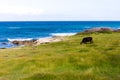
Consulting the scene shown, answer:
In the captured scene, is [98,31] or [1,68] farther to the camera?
[98,31]

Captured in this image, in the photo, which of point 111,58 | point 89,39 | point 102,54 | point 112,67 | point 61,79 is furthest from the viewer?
point 89,39

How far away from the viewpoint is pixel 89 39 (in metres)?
45.1

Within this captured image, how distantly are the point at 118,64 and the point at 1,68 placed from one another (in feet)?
33.5

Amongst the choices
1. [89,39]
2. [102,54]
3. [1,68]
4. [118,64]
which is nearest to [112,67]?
[118,64]

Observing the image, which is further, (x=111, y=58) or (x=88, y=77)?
(x=111, y=58)

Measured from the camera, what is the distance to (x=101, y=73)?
24.1 m

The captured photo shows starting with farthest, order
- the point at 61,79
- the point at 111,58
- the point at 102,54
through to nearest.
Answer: the point at 102,54, the point at 111,58, the point at 61,79

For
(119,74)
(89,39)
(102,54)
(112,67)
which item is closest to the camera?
(119,74)

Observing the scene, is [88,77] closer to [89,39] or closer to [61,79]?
[61,79]

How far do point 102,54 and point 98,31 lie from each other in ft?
132

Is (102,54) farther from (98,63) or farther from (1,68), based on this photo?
(1,68)

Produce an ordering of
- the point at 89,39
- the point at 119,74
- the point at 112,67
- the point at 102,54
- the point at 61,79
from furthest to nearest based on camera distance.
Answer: the point at 89,39, the point at 102,54, the point at 112,67, the point at 119,74, the point at 61,79

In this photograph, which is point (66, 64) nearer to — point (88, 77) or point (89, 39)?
point (88, 77)

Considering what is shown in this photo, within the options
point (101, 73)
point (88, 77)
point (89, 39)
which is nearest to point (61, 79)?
point (88, 77)
